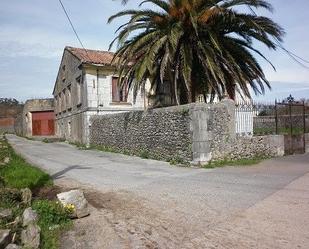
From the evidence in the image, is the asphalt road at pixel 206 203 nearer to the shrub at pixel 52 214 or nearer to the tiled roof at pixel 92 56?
the shrub at pixel 52 214

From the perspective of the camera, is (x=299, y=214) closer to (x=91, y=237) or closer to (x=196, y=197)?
(x=196, y=197)

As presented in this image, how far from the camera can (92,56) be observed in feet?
84.7

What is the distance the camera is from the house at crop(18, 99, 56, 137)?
38938mm

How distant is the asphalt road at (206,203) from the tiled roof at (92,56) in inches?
466

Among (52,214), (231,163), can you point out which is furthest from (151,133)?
(52,214)

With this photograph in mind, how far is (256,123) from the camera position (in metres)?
15.6

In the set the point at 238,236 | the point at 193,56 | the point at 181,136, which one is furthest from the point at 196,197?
the point at 193,56

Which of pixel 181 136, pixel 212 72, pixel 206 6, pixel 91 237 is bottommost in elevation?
pixel 91 237

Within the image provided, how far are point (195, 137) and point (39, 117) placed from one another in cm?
3030

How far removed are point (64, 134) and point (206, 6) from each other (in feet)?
63.7

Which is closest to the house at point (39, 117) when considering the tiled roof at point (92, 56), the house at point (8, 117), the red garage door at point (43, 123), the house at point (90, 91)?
the red garage door at point (43, 123)

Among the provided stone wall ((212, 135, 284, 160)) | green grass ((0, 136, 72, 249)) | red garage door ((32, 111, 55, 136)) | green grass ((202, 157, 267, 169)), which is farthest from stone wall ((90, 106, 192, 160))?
red garage door ((32, 111, 55, 136))

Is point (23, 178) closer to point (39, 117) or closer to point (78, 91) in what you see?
point (78, 91)

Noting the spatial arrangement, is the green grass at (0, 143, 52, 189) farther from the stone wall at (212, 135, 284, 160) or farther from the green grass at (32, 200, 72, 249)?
the stone wall at (212, 135, 284, 160)
